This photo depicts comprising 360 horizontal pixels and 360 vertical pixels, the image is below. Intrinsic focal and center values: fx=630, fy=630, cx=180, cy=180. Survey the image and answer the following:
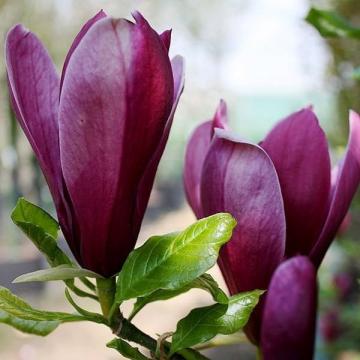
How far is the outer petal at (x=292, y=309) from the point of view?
0.97ft

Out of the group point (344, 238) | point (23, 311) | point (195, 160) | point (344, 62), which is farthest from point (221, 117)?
point (344, 62)

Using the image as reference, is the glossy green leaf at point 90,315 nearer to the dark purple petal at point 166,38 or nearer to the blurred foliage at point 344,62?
the dark purple petal at point 166,38

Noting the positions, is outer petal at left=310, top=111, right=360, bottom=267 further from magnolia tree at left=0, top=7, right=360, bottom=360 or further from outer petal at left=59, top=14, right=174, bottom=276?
outer petal at left=59, top=14, right=174, bottom=276

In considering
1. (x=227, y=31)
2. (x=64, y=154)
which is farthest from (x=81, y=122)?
(x=227, y=31)

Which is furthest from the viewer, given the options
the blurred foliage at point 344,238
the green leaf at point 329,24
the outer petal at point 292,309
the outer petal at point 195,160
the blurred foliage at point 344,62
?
the blurred foliage at point 344,62

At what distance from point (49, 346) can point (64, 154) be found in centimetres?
534

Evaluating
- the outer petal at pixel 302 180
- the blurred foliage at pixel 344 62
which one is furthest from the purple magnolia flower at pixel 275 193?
the blurred foliage at pixel 344 62

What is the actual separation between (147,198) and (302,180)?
0.09 m

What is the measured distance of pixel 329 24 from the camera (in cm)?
58

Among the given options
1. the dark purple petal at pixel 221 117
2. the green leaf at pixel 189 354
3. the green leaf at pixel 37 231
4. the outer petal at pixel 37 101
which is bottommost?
the green leaf at pixel 189 354

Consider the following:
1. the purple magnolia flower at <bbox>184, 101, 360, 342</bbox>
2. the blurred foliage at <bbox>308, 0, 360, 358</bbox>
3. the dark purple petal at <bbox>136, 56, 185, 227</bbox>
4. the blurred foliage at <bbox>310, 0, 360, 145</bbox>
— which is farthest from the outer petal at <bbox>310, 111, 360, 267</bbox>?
the blurred foliage at <bbox>310, 0, 360, 145</bbox>

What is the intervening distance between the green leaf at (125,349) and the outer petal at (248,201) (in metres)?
0.08

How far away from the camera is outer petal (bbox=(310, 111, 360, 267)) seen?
0.35m

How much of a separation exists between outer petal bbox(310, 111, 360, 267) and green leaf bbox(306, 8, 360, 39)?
24cm
